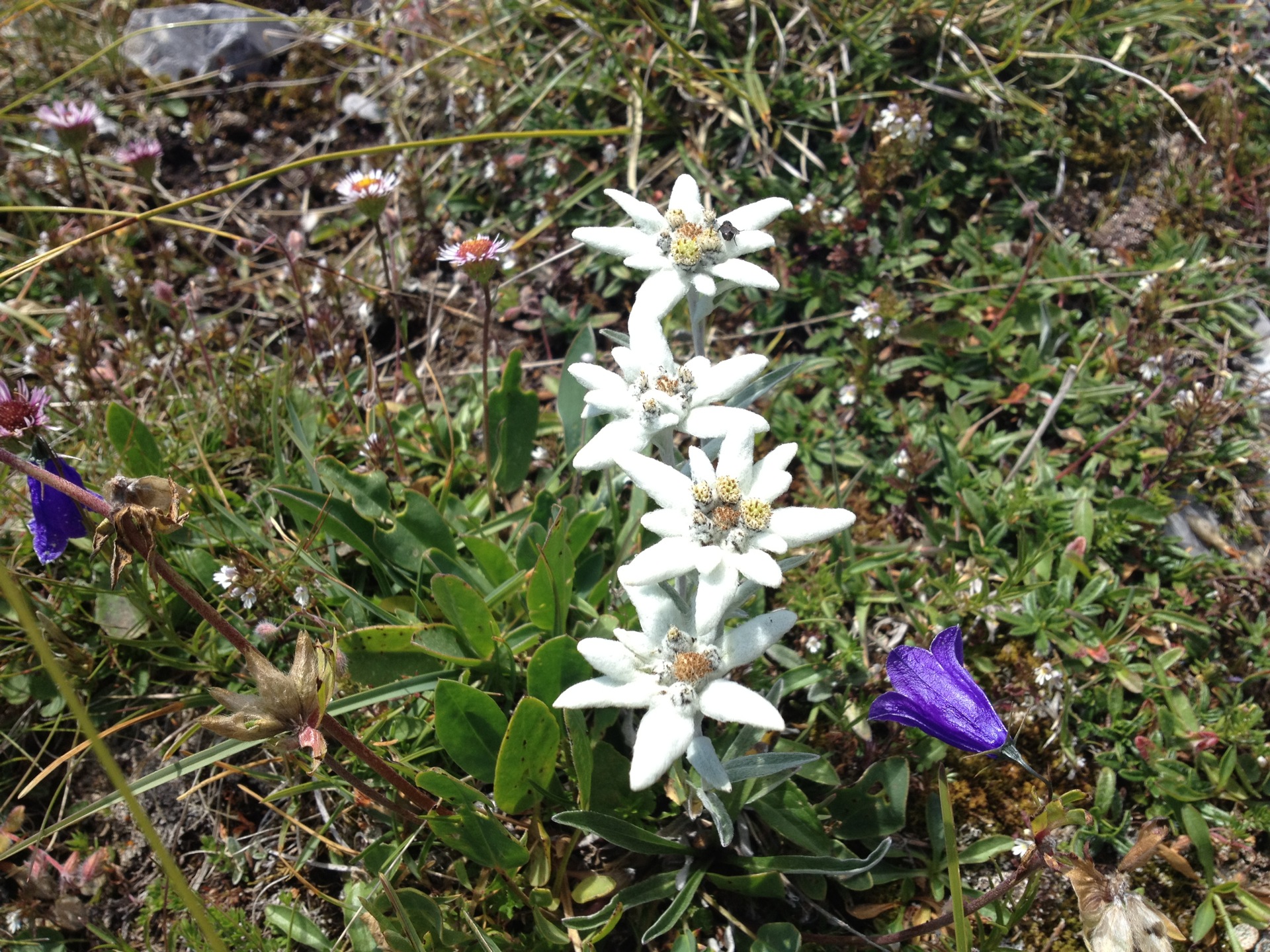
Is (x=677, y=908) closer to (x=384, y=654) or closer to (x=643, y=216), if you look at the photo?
(x=384, y=654)

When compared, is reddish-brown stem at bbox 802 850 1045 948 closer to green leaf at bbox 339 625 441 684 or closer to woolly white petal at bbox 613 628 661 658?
woolly white petal at bbox 613 628 661 658

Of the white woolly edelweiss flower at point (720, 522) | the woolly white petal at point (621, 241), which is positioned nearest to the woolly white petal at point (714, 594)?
the white woolly edelweiss flower at point (720, 522)

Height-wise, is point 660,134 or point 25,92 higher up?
point 25,92

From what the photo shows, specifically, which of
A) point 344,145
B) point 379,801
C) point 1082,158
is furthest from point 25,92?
point 1082,158

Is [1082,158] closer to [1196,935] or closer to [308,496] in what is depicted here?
[1196,935]

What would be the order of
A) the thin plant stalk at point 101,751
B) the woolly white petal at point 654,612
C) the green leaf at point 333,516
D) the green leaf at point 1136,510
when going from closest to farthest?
1. the thin plant stalk at point 101,751
2. the woolly white petal at point 654,612
3. the green leaf at point 333,516
4. the green leaf at point 1136,510

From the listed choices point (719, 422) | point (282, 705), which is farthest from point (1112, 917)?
→ point (282, 705)

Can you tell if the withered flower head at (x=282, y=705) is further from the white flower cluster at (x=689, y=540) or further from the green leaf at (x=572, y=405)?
the green leaf at (x=572, y=405)

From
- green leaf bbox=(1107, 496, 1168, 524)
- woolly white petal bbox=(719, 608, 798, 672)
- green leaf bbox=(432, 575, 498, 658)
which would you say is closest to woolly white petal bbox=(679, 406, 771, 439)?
woolly white petal bbox=(719, 608, 798, 672)
